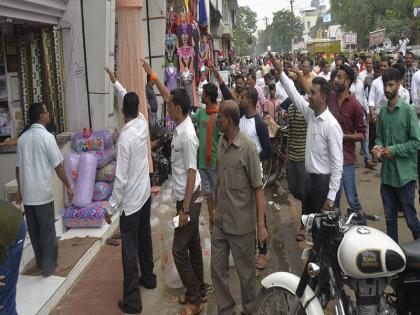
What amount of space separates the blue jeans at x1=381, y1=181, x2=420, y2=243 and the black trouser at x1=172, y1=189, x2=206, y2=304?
6.57 ft

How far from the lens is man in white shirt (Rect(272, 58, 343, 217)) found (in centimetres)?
440

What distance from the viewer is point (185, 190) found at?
4008 mm

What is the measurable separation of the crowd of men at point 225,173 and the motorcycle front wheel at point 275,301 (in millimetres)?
340

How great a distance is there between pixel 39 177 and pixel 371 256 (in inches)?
124

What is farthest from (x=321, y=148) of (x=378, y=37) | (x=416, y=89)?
(x=378, y=37)

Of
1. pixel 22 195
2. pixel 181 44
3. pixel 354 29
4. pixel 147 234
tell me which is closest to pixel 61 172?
pixel 22 195

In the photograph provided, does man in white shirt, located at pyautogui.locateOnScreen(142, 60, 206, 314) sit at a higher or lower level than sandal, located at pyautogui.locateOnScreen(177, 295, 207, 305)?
higher

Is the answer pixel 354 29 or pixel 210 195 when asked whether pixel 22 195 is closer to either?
pixel 210 195

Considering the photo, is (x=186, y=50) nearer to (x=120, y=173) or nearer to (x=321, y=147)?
(x=321, y=147)

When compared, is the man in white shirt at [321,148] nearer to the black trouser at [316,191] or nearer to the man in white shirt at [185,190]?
the black trouser at [316,191]

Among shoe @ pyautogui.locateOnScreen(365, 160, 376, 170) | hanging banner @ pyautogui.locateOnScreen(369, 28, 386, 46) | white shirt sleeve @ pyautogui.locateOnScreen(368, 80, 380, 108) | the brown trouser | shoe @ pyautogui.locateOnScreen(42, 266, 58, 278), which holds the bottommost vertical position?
shoe @ pyautogui.locateOnScreen(42, 266, 58, 278)

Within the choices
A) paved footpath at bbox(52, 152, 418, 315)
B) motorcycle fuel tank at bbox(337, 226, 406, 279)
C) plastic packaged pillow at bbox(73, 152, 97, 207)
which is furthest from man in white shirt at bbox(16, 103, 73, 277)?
motorcycle fuel tank at bbox(337, 226, 406, 279)

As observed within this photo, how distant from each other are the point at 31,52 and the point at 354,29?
5297 cm

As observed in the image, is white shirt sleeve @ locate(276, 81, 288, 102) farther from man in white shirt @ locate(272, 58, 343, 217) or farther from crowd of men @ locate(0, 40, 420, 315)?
man in white shirt @ locate(272, 58, 343, 217)
